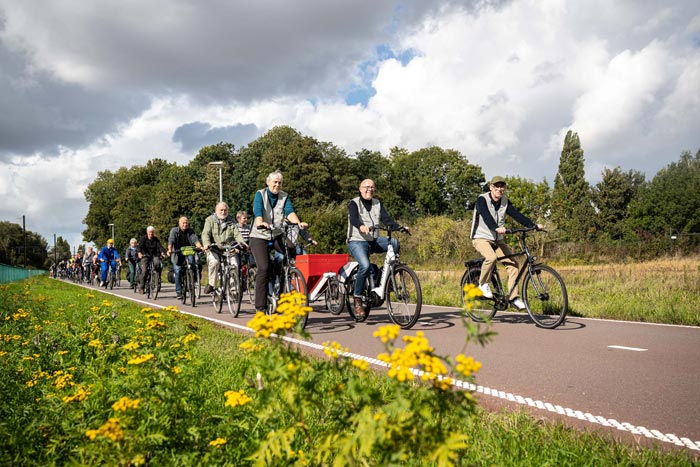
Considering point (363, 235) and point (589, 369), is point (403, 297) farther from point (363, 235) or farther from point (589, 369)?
point (589, 369)

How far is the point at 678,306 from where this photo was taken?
904cm

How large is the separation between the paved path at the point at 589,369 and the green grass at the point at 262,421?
1.28ft

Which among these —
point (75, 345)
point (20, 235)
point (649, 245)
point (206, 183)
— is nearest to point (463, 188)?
point (206, 183)

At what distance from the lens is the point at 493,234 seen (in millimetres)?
8375

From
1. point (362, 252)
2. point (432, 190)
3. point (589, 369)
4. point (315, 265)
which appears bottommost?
point (589, 369)

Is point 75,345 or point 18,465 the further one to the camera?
point 75,345

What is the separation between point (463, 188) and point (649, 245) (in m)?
48.7

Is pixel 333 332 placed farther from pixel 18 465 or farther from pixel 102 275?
pixel 102 275

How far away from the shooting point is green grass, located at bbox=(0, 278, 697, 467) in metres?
1.71

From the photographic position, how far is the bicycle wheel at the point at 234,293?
9.91 metres

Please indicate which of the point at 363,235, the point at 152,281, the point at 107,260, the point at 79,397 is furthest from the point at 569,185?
the point at 79,397

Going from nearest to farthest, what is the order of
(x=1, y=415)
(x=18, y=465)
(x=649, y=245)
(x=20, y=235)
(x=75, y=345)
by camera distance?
1. (x=18, y=465)
2. (x=1, y=415)
3. (x=75, y=345)
4. (x=649, y=245)
5. (x=20, y=235)

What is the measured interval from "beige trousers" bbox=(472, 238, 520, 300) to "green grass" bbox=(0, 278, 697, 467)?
4.12m

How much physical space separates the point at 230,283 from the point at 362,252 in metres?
3.25
